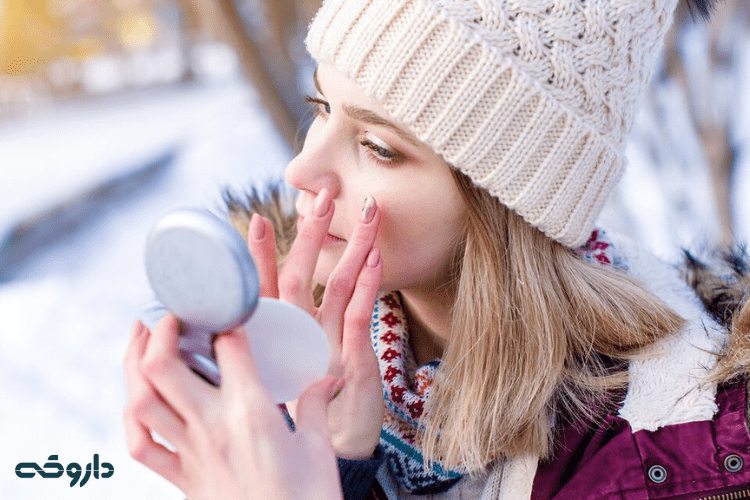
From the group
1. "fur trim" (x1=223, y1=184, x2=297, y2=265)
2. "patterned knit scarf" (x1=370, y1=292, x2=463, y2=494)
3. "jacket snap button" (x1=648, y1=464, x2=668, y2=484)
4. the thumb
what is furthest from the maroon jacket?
"fur trim" (x1=223, y1=184, x2=297, y2=265)

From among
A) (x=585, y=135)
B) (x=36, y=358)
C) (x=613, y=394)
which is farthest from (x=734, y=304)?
(x=36, y=358)

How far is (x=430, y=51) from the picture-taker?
1.08 meters

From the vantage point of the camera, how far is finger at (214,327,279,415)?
28.5 inches

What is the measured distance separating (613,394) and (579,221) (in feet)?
1.03

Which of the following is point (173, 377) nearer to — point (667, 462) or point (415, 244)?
point (415, 244)

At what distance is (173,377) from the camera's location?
28.3 inches

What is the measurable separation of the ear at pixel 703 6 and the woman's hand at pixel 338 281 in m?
0.78

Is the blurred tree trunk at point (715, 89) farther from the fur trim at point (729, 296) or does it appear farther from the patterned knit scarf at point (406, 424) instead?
the patterned knit scarf at point (406, 424)

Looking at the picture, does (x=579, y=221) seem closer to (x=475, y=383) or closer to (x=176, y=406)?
(x=475, y=383)

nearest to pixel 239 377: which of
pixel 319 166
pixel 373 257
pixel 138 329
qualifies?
pixel 138 329

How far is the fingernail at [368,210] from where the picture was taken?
3.63 ft

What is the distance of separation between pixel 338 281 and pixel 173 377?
0.39m

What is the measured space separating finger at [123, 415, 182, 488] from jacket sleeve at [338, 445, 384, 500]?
46 cm

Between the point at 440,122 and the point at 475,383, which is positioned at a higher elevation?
the point at 440,122
